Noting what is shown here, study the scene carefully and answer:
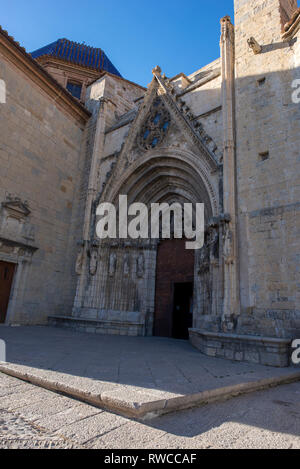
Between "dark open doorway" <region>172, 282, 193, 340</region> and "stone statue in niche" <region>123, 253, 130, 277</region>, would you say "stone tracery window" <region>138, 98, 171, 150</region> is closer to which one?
"stone statue in niche" <region>123, 253, 130, 277</region>

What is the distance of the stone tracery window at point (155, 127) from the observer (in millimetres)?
9867

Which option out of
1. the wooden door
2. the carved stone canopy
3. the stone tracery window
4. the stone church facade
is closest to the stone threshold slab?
the stone church facade

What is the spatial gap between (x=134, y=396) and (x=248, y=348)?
339 cm

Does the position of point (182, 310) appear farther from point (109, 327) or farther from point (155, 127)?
point (155, 127)

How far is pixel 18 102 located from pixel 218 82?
22.1 ft

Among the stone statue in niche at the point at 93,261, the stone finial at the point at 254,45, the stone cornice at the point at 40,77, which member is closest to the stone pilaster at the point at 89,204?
the stone statue in niche at the point at 93,261

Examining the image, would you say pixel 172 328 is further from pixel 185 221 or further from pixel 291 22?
pixel 291 22

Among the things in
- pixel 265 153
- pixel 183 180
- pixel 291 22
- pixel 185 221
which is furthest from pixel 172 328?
pixel 291 22

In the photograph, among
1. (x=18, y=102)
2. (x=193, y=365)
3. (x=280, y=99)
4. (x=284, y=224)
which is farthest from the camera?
(x=18, y=102)

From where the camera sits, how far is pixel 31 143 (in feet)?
33.8

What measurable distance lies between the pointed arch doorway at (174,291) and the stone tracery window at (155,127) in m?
3.49

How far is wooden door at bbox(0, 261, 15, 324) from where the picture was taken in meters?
9.11

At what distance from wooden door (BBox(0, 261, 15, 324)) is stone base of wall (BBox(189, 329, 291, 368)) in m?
6.56

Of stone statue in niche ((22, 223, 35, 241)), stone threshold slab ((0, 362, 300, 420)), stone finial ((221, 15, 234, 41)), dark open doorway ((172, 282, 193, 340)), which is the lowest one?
stone threshold slab ((0, 362, 300, 420))
